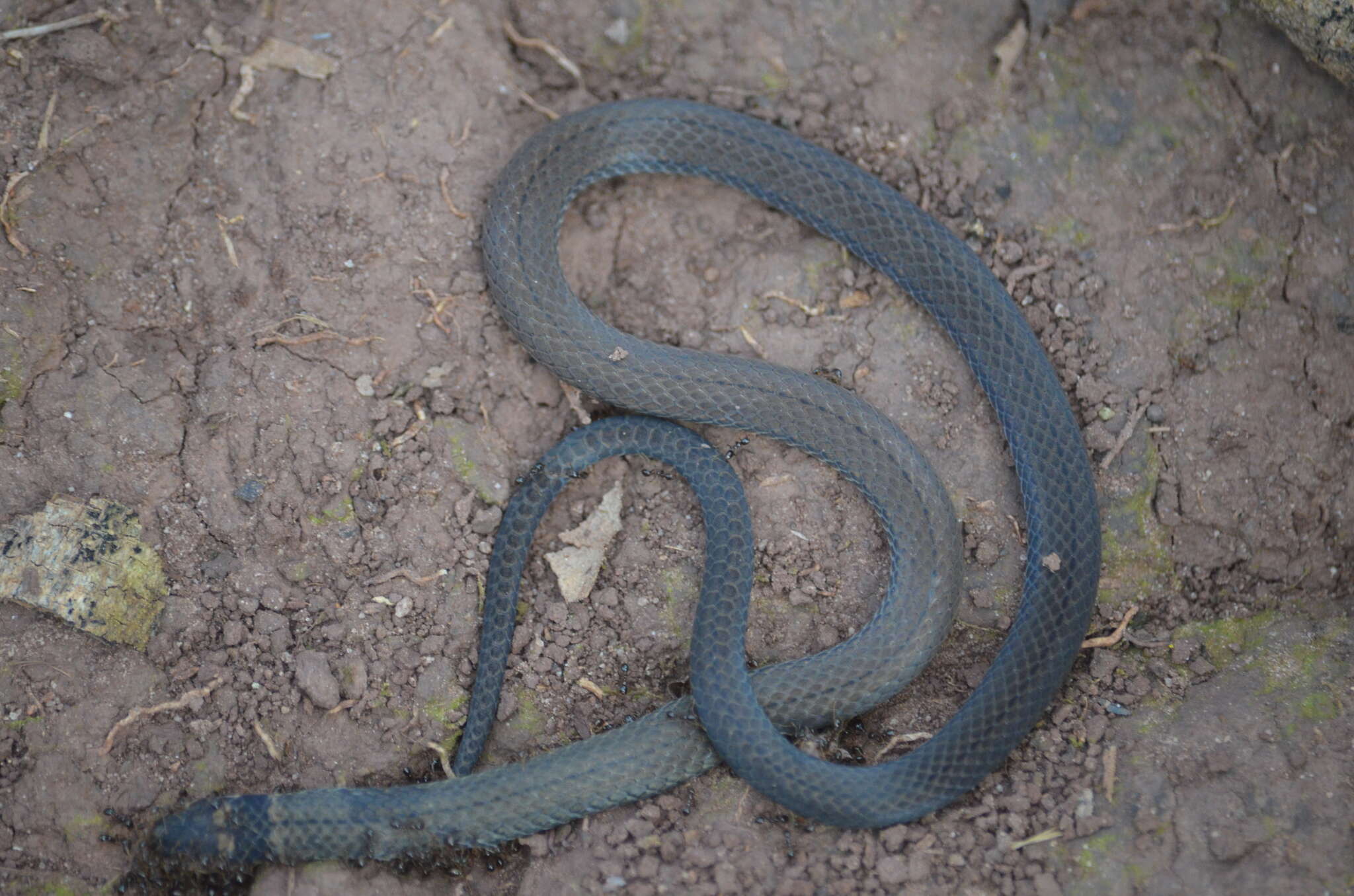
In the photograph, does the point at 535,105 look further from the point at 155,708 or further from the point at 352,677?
the point at 155,708

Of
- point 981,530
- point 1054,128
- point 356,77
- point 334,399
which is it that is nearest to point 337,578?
point 334,399

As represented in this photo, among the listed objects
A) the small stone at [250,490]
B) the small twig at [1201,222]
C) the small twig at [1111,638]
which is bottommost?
the small stone at [250,490]

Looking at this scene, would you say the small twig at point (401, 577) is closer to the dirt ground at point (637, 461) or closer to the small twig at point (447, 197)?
the dirt ground at point (637, 461)

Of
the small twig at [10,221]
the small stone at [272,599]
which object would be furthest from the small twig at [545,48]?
the small stone at [272,599]

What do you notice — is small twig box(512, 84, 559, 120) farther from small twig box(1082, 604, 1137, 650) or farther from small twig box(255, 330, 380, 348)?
small twig box(1082, 604, 1137, 650)

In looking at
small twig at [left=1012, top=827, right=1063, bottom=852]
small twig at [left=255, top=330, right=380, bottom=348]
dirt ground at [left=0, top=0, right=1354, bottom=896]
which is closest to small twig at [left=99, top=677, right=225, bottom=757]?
dirt ground at [left=0, top=0, right=1354, bottom=896]

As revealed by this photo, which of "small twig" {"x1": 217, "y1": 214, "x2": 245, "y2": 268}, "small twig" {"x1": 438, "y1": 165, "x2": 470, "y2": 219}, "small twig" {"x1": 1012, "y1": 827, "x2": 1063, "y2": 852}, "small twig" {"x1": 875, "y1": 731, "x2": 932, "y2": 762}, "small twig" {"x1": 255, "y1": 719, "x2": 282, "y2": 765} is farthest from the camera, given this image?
"small twig" {"x1": 438, "y1": 165, "x2": 470, "y2": 219}

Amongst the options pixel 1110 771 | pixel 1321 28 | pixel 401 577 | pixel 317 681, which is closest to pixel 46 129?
pixel 401 577
